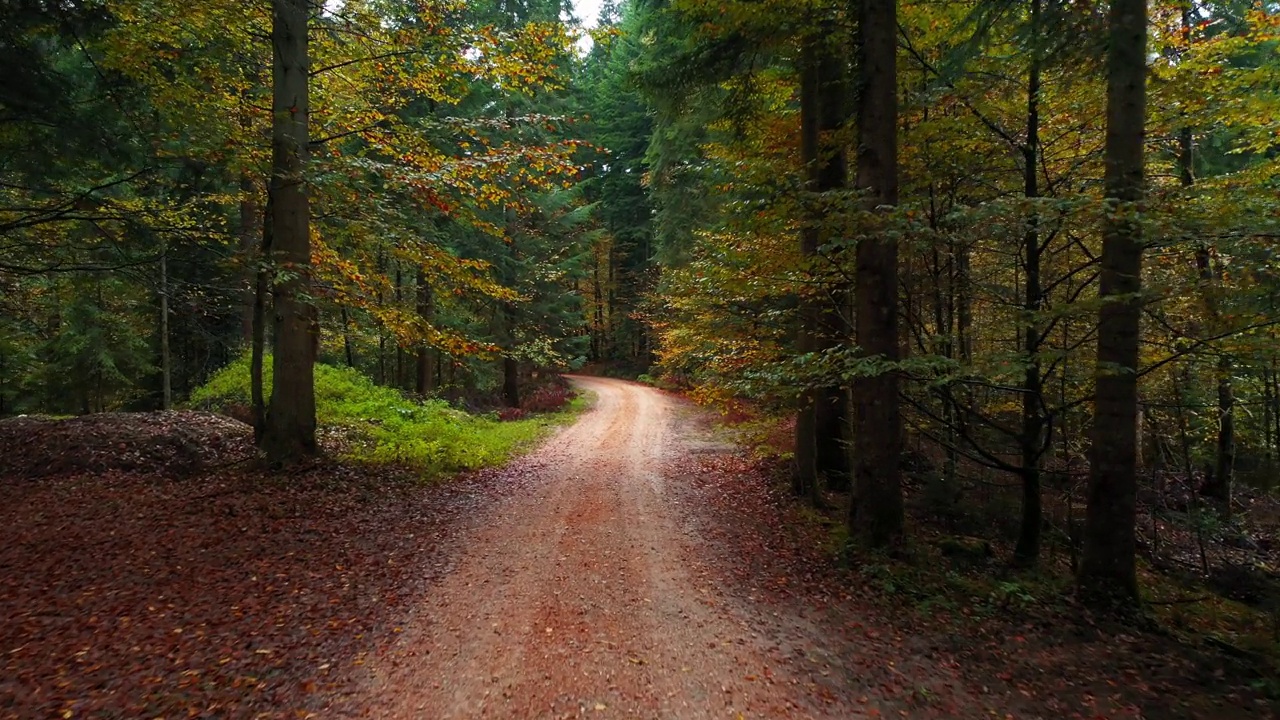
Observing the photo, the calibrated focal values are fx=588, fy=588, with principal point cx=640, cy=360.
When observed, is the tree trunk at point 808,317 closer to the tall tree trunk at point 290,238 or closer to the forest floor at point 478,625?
the forest floor at point 478,625

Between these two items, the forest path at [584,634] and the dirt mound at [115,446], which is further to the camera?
the dirt mound at [115,446]

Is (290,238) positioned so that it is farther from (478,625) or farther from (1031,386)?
(1031,386)

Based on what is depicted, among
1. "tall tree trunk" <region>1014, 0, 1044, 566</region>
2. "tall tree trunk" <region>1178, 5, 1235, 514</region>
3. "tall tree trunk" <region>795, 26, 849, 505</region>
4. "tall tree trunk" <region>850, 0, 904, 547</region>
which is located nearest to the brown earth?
"tall tree trunk" <region>850, 0, 904, 547</region>

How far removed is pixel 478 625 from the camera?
5344mm

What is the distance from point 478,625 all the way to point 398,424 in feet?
33.9

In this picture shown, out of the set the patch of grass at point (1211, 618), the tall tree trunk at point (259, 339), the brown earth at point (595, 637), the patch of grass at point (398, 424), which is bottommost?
the patch of grass at point (1211, 618)

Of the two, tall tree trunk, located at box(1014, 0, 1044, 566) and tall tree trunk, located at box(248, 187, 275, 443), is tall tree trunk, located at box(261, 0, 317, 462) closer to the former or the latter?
tall tree trunk, located at box(248, 187, 275, 443)

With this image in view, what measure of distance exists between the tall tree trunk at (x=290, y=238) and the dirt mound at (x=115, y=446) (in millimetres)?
1387

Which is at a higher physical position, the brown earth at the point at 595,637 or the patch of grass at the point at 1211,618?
the brown earth at the point at 595,637

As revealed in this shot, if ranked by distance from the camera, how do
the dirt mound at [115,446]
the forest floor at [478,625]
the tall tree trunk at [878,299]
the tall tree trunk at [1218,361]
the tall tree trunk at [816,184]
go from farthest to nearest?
the dirt mound at [115,446] < the tall tree trunk at [816,184] < the tall tree trunk at [878,299] < the tall tree trunk at [1218,361] < the forest floor at [478,625]

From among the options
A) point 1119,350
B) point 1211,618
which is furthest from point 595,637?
point 1211,618

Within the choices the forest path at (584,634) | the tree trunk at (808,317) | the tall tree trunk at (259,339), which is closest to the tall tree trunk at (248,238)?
the tall tree trunk at (259,339)

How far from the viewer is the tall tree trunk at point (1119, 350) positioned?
18.0 ft

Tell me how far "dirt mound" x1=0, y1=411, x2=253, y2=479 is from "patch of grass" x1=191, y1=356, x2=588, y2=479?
2232 mm
